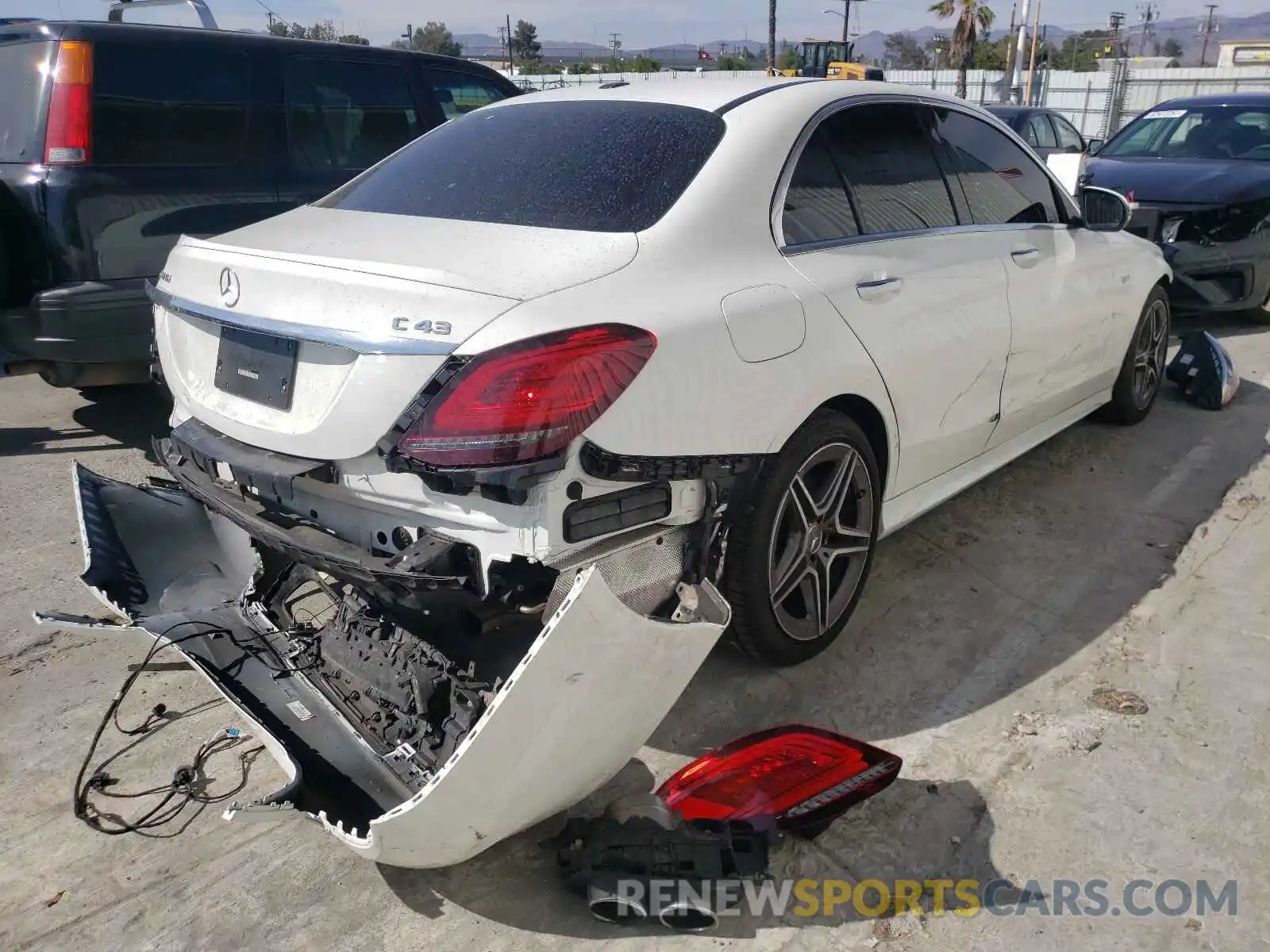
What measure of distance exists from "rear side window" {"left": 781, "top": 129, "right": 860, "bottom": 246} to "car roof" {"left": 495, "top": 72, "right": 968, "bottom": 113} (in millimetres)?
160

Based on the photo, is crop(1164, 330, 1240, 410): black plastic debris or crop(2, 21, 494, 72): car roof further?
crop(1164, 330, 1240, 410): black plastic debris

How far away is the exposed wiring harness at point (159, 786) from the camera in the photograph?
259 cm

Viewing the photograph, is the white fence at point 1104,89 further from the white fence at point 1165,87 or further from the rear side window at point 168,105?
the rear side window at point 168,105

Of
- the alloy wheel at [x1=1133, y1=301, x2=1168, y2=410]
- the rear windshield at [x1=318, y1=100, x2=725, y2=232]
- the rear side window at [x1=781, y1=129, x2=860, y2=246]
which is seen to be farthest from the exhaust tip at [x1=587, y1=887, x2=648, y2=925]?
the alloy wheel at [x1=1133, y1=301, x2=1168, y2=410]

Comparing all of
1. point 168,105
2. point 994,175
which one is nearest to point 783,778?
point 994,175

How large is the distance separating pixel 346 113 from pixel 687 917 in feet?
15.8

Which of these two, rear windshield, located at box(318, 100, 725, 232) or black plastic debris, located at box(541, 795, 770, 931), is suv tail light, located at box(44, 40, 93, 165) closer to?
rear windshield, located at box(318, 100, 725, 232)

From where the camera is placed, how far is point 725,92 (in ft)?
10.5

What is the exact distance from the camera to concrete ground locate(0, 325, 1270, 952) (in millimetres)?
2260

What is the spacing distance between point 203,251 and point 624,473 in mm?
1415

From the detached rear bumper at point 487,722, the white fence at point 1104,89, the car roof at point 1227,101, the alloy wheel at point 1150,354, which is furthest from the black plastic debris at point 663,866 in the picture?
the white fence at point 1104,89

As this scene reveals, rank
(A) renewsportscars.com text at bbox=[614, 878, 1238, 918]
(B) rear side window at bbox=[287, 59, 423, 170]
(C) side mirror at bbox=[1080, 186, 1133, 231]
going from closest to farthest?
(A) renewsportscars.com text at bbox=[614, 878, 1238, 918]
(C) side mirror at bbox=[1080, 186, 1133, 231]
(B) rear side window at bbox=[287, 59, 423, 170]

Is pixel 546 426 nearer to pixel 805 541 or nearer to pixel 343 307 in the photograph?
pixel 343 307

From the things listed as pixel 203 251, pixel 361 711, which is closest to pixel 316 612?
pixel 361 711
